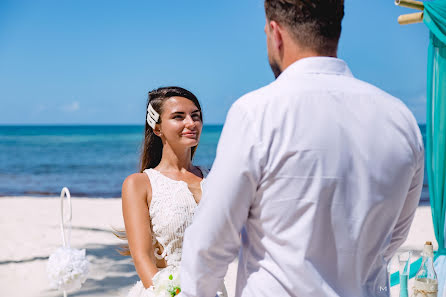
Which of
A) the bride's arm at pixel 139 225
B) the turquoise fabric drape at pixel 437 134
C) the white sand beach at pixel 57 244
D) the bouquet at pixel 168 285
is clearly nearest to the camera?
the bouquet at pixel 168 285

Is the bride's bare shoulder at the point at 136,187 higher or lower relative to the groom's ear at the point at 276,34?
lower

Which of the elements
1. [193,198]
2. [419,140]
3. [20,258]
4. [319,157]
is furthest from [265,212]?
[20,258]

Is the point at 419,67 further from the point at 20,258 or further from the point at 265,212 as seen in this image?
the point at 265,212

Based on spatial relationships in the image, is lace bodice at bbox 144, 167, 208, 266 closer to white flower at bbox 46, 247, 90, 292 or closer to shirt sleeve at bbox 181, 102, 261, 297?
white flower at bbox 46, 247, 90, 292

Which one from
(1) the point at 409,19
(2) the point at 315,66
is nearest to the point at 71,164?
(1) the point at 409,19

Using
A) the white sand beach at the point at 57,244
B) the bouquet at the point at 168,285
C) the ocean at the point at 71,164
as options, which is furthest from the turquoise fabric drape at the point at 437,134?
the ocean at the point at 71,164

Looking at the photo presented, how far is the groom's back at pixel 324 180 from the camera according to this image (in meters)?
1.26

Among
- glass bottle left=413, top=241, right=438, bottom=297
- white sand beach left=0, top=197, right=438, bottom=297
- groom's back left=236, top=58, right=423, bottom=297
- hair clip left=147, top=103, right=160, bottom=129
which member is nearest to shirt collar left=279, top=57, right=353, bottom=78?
groom's back left=236, top=58, right=423, bottom=297

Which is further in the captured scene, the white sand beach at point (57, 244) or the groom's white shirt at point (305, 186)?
the white sand beach at point (57, 244)

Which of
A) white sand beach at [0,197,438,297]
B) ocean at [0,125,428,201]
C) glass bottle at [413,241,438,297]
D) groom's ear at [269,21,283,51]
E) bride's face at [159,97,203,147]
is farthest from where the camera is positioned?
ocean at [0,125,428,201]

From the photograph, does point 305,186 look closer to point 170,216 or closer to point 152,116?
point 170,216

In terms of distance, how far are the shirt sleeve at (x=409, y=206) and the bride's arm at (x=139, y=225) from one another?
3.97ft

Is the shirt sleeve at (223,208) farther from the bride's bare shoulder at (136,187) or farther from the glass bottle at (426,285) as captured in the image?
the glass bottle at (426,285)

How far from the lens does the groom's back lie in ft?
4.15
